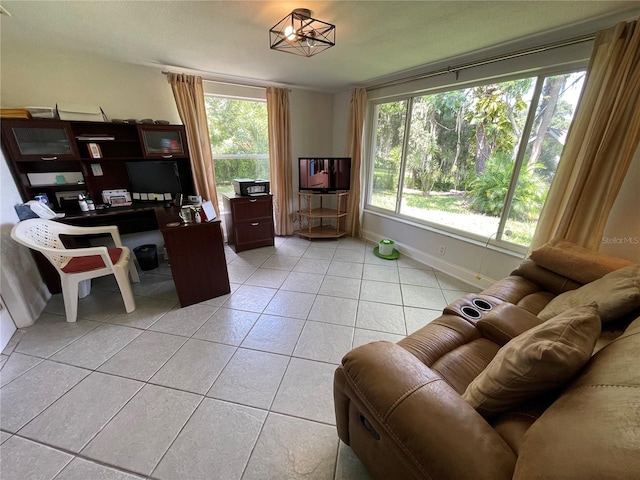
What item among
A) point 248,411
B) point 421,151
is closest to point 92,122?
point 248,411

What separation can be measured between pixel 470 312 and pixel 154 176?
3.39m

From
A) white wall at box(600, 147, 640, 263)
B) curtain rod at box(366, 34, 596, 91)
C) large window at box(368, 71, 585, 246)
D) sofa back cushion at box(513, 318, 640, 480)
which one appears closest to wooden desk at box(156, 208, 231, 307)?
sofa back cushion at box(513, 318, 640, 480)

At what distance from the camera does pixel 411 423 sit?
27.5 inches

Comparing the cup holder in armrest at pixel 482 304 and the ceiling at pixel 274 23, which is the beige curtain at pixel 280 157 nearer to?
the ceiling at pixel 274 23

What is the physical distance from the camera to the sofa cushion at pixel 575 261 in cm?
148

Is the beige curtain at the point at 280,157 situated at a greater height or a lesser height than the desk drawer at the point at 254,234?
greater

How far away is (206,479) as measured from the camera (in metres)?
1.06

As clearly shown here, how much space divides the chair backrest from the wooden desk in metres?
0.75

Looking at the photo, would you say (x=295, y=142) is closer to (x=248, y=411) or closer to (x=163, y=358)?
(x=163, y=358)

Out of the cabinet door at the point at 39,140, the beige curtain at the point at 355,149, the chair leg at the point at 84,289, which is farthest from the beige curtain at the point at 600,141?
the cabinet door at the point at 39,140

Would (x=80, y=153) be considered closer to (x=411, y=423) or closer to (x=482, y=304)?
(x=411, y=423)

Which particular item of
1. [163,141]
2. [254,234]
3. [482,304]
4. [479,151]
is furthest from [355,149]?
[482,304]

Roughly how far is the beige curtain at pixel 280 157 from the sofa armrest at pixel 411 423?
124 inches

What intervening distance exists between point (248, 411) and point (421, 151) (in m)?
3.16
